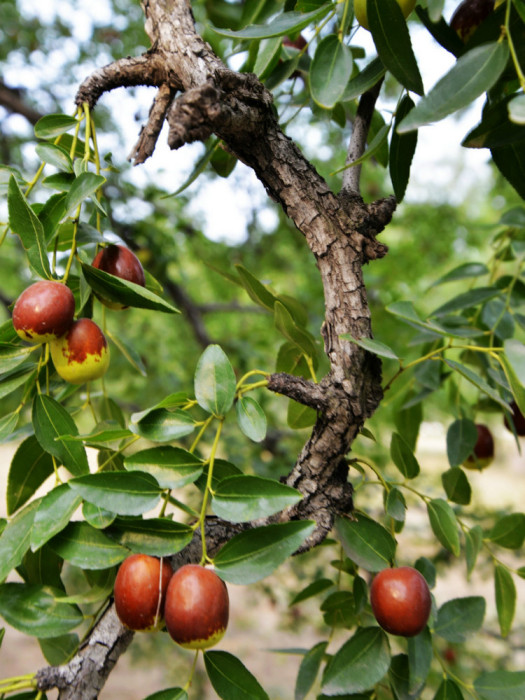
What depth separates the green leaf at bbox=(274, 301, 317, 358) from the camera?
53 centimetres

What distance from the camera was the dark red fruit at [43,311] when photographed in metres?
0.50

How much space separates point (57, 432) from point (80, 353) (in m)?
0.07

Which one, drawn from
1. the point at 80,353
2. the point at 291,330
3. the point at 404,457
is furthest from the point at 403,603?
the point at 80,353

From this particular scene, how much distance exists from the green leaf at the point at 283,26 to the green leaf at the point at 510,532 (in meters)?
0.58

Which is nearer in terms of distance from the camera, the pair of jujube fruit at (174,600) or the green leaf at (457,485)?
the pair of jujube fruit at (174,600)

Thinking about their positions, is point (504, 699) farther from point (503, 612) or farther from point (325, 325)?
point (325, 325)

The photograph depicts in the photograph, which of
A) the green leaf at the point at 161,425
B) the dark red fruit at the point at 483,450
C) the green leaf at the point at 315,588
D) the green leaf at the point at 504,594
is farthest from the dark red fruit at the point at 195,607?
the dark red fruit at the point at 483,450

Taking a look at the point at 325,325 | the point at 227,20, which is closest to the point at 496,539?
the point at 325,325

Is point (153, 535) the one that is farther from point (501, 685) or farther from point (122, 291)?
point (501, 685)

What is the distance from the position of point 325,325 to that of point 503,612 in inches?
17.1

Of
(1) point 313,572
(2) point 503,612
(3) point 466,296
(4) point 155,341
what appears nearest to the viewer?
(2) point 503,612

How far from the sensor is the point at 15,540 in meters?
0.51

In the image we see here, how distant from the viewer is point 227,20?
31.3 inches

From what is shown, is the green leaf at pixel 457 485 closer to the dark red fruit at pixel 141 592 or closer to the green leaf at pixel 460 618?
the green leaf at pixel 460 618
